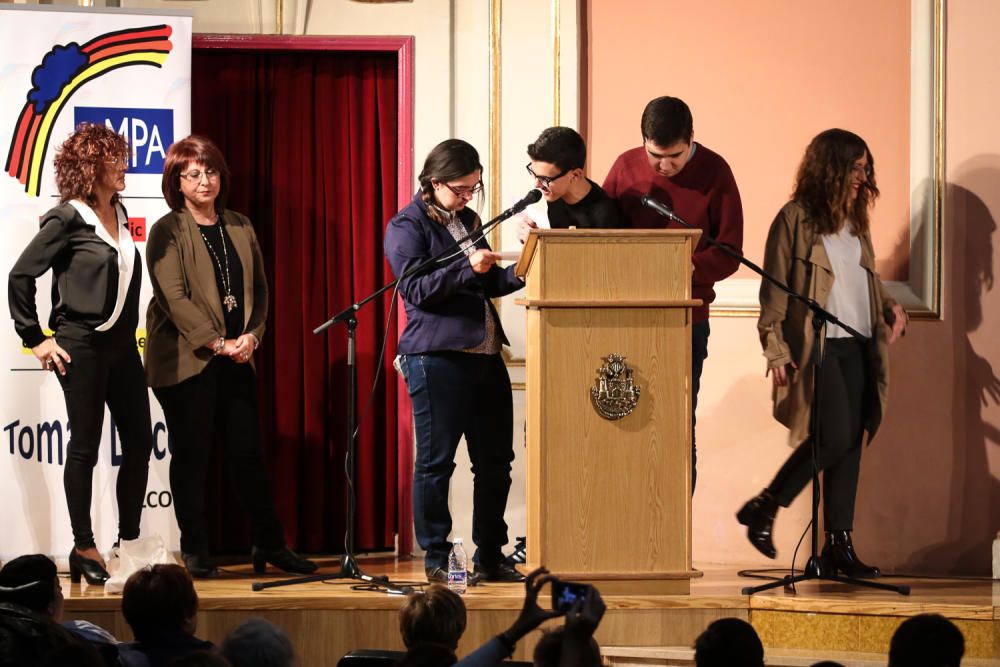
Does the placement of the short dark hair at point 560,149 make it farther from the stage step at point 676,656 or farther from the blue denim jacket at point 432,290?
the stage step at point 676,656

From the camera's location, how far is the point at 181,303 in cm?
516

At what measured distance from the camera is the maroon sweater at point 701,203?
4.98 m

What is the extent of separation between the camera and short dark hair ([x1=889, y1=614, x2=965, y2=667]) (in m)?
2.71

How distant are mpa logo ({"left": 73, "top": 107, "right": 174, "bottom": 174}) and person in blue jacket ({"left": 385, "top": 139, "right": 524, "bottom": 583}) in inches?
51.5

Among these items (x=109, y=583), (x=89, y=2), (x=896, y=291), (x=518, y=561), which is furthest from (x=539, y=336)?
(x=89, y=2)

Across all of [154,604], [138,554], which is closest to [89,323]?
[138,554]

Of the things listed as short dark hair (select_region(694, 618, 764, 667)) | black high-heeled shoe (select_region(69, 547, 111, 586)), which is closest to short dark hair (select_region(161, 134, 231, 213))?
black high-heeled shoe (select_region(69, 547, 111, 586))

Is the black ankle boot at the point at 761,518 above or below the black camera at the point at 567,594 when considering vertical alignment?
below

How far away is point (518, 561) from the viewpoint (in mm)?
5375

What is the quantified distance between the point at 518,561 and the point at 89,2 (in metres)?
3.12

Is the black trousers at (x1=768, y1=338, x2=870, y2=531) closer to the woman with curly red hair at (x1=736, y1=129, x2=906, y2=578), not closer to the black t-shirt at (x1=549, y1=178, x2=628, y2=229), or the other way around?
the woman with curly red hair at (x1=736, y1=129, x2=906, y2=578)

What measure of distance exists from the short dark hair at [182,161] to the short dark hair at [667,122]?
1.71 m

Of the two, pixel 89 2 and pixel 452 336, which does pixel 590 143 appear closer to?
pixel 452 336

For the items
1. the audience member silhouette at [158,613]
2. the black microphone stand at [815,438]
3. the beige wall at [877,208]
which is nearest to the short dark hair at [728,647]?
the audience member silhouette at [158,613]
